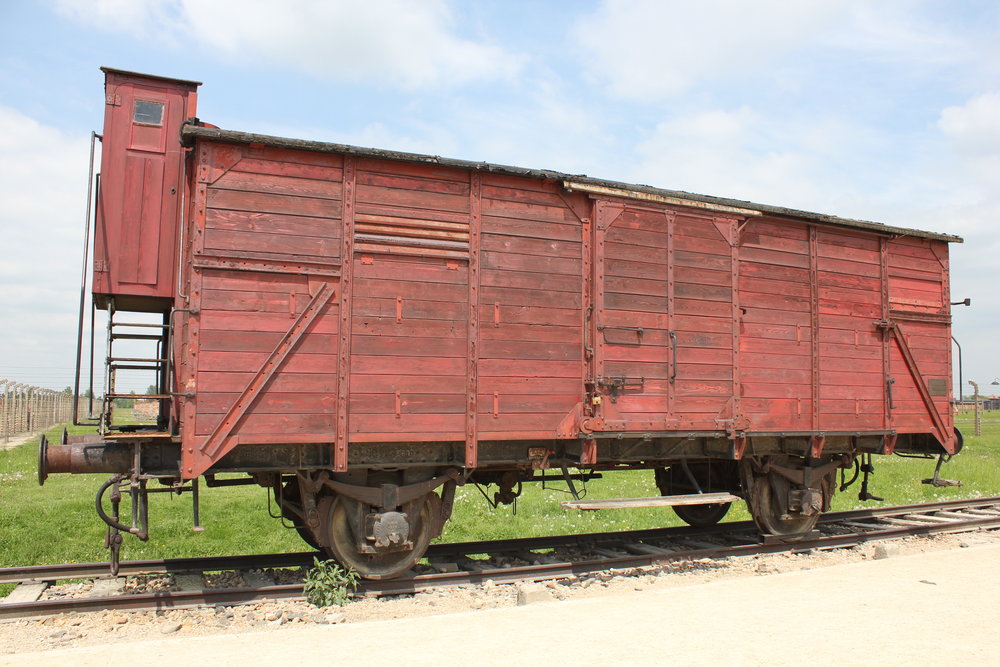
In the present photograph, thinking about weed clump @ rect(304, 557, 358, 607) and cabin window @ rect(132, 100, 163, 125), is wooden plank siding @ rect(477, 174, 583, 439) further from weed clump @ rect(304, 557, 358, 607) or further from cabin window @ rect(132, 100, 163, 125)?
cabin window @ rect(132, 100, 163, 125)

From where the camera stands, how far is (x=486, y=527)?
1109 centimetres

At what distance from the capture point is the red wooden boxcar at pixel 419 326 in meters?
6.69

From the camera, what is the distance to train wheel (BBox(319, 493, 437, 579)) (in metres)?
7.18

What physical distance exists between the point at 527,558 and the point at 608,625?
99.1 inches

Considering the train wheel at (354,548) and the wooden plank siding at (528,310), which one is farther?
the wooden plank siding at (528,310)

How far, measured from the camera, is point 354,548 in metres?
7.32

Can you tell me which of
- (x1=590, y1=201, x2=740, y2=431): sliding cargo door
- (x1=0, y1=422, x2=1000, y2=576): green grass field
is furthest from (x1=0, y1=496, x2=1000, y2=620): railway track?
(x1=590, y1=201, x2=740, y2=431): sliding cargo door

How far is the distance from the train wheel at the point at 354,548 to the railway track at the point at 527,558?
0.46 feet

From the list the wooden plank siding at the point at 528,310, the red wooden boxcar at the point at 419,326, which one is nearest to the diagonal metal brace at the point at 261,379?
the red wooden boxcar at the point at 419,326

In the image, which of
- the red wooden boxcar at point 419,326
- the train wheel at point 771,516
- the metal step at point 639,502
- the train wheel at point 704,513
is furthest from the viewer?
the train wheel at point 704,513

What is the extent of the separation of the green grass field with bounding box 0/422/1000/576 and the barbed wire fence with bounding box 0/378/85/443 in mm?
13701

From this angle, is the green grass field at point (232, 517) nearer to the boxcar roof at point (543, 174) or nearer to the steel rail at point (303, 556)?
the steel rail at point (303, 556)

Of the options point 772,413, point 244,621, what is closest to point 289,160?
point 244,621

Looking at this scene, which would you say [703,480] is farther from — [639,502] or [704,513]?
[639,502]
